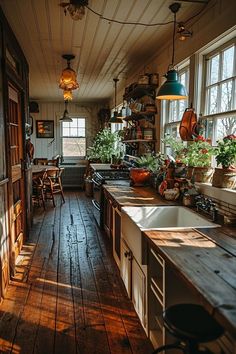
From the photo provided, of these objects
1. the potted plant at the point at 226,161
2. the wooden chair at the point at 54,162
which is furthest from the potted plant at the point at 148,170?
the wooden chair at the point at 54,162

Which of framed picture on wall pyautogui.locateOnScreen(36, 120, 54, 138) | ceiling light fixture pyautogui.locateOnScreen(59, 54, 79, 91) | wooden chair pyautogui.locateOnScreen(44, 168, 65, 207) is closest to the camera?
ceiling light fixture pyautogui.locateOnScreen(59, 54, 79, 91)

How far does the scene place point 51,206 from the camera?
663 cm

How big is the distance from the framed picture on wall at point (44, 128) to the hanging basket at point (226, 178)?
738cm

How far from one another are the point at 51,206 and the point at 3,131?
155 inches

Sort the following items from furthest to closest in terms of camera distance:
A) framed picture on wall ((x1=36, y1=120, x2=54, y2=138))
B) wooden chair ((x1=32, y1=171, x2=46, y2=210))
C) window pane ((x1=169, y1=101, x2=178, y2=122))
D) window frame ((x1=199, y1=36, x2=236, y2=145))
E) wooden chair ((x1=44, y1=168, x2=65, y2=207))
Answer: framed picture on wall ((x1=36, y1=120, x2=54, y2=138))
wooden chair ((x1=44, y1=168, x2=65, y2=207))
wooden chair ((x1=32, y1=171, x2=46, y2=210))
window pane ((x1=169, y1=101, x2=178, y2=122))
window frame ((x1=199, y1=36, x2=236, y2=145))

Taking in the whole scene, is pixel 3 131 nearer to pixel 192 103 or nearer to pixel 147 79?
pixel 192 103

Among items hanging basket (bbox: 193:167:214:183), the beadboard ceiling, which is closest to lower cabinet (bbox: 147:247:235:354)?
hanging basket (bbox: 193:167:214:183)

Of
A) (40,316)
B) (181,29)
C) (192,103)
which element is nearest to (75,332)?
(40,316)

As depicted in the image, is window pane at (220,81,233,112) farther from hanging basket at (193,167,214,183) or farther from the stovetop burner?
the stovetop burner

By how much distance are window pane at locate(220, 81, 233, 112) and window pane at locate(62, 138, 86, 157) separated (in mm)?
7019

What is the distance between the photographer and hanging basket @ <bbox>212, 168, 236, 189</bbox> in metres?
2.28

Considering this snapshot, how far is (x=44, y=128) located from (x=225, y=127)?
23.8ft

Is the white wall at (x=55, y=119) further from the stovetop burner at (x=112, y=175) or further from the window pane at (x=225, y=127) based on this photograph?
the window pane at (x=225, y=127)

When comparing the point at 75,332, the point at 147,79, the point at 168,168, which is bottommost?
the point at 75,332
